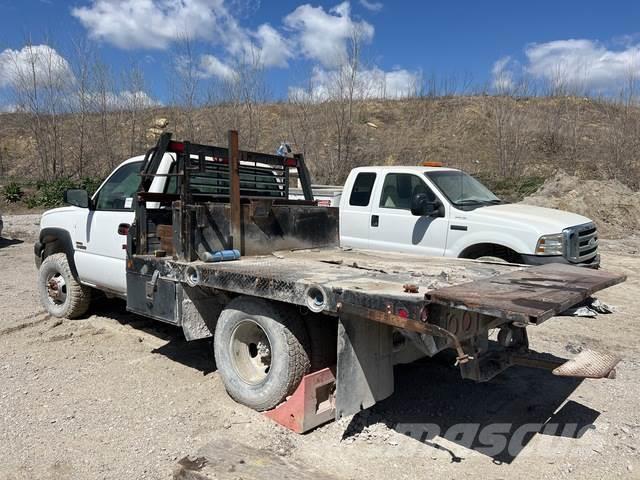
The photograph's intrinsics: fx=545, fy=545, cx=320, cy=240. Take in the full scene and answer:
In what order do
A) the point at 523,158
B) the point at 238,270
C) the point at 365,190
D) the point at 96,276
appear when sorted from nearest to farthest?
1. the point at 238,270
2. the point at 96,276
3. the point at 365,190
4. the point at 523,158

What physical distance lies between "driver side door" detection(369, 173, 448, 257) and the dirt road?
7.20 feet

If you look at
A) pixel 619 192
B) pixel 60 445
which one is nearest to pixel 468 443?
pixel 60 445

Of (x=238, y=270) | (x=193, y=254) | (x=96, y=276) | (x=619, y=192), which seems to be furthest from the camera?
(x=619, y=192)

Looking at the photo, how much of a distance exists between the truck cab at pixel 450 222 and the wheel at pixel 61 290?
3860 millimetres

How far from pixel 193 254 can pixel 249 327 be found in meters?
0.83

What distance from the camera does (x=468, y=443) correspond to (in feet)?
12.1

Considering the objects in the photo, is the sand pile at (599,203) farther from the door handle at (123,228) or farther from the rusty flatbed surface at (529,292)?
the door handle at (123,228)

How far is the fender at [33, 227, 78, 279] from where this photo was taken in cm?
624

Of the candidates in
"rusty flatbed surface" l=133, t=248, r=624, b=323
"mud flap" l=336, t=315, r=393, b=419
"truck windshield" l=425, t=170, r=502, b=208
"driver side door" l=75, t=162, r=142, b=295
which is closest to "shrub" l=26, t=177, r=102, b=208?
"driver side door" l=75, t=162, r=142, b=295

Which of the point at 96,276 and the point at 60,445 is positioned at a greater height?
the point at 96,276

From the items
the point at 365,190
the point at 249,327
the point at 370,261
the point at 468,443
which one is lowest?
the point at 468,443

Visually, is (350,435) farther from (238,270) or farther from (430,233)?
(430,233)

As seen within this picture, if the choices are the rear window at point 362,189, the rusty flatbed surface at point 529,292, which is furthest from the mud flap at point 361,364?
the rear window at point 362,189

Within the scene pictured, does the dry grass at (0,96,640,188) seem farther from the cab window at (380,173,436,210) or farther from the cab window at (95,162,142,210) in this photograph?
the cab window at (95,162,142,210)
